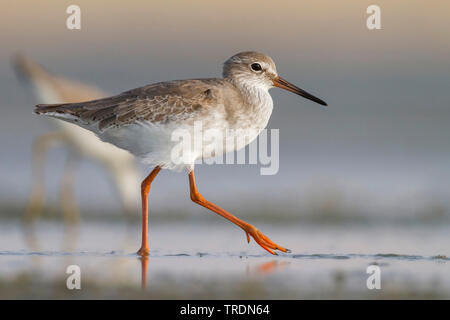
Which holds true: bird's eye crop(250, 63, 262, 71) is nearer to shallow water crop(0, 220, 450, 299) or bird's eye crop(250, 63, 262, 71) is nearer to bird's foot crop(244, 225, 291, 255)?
bird's foot crop(244, 225, 291, 255)

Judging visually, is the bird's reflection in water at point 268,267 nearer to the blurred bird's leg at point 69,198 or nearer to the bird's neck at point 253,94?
the bird's neck at point 253,94

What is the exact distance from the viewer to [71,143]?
1122 cm

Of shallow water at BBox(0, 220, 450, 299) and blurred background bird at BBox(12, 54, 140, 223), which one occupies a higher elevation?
blurred background bird at BBox(12, 54, 140, 223)

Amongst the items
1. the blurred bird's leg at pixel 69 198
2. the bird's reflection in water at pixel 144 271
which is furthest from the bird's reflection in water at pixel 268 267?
the blurred bird's leg at pixel 69 198

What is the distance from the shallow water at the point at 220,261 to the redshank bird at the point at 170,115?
17.8 inches

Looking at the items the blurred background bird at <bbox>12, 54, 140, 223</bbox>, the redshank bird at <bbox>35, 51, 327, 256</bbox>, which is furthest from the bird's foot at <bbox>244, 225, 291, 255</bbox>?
the blurred background bird at <bbox>12, 54, 140, 223</bbox>

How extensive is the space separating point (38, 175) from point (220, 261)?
4257mm

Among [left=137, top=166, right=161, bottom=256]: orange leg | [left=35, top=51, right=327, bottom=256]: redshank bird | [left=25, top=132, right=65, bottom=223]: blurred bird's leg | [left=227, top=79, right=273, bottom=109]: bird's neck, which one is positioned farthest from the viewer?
[left=25, top=132, right=65, bottom=223]: blurred bird's leg

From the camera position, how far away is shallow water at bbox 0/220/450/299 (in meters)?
6.11

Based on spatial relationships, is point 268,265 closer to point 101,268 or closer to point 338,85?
point 101,268

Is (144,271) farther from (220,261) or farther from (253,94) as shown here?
(253,94)

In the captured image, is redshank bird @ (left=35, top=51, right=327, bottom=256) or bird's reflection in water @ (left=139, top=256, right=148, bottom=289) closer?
bird's reflection in water @ (left=139, top=256, right=148, bottom=289)

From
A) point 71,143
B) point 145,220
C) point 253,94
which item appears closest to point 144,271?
point 145,220

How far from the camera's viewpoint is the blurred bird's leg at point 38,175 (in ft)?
32.4
